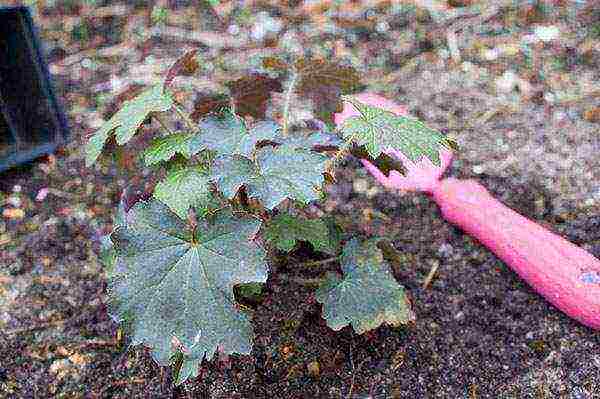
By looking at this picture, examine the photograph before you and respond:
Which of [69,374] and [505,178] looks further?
[505,178]

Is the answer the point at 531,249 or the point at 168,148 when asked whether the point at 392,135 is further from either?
the point at 531,249

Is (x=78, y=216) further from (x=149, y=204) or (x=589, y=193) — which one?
(x=589, y=193)

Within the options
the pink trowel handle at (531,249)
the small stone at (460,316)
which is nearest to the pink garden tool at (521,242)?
the pink trowel handle at (531,249)

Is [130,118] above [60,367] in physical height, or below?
above

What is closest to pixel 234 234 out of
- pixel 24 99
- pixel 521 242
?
pixel 521 242

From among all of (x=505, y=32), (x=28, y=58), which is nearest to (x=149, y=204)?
(x=28, y=58)

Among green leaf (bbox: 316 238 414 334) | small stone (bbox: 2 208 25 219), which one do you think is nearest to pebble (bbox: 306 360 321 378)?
green leaf (bbox: 316 238 414 334)

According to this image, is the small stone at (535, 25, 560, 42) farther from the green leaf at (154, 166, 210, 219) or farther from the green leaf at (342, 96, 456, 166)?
the green leaf at (154, 166, 210, 219)
